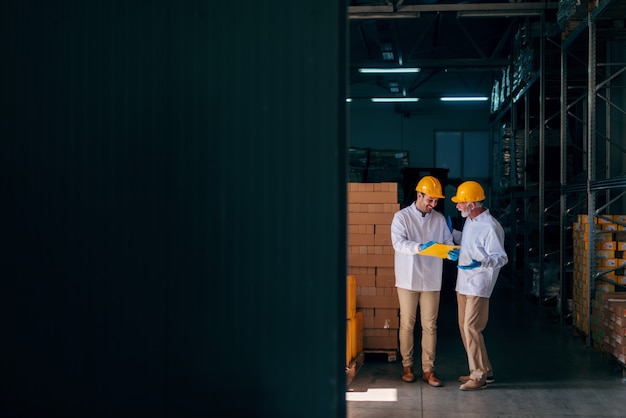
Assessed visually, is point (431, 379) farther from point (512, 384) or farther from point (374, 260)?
point (374, 260)

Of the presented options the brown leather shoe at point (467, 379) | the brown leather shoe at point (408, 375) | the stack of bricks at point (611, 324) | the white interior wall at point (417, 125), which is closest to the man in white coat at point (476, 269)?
the brown leather shoe at point (467, 379)

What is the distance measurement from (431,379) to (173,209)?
4.47 meters

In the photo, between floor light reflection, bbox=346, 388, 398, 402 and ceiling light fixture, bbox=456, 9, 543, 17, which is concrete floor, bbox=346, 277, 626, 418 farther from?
ceiling light fixture, bbox=456, 9, 543, 17

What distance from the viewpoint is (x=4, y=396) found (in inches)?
126

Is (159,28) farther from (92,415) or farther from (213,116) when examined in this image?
(92,415)

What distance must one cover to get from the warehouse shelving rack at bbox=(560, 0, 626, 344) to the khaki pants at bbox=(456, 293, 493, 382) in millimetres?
2361

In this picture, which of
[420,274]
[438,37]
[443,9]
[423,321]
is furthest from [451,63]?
[423,321]

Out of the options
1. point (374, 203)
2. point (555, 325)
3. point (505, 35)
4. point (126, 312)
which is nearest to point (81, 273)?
point (126, 312)

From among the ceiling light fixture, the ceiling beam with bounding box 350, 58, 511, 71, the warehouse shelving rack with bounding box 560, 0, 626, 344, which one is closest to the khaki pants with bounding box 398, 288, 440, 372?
the warehouse shelving rack with bounding box 560, 0, 626, 344

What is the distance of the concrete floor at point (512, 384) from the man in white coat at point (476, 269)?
39 cm

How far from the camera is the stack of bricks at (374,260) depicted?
24.8ft

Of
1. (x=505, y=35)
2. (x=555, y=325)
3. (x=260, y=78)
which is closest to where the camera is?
(x=260, y=78)

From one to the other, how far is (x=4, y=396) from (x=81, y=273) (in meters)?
0.76

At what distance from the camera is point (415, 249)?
21.2ft
